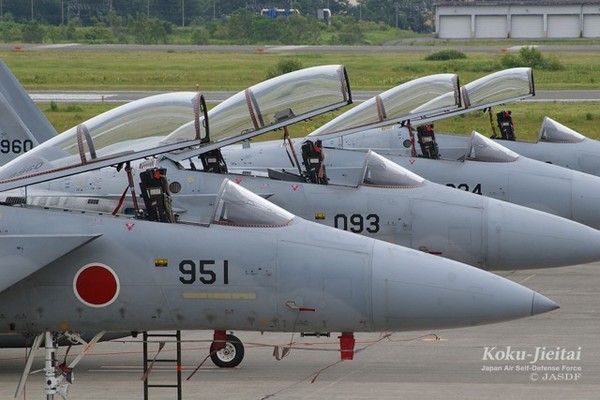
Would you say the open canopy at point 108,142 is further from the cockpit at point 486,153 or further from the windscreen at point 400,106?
the cockpit at point 486,153

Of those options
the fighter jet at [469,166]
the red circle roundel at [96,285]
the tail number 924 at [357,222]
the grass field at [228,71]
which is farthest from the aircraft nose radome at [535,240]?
the grass field at [228,71]

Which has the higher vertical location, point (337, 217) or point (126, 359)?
point (337, 217)

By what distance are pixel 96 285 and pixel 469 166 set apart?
9.72 meters

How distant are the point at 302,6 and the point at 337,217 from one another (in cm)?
13062

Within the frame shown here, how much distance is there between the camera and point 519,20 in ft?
363

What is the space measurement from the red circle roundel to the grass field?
112ft

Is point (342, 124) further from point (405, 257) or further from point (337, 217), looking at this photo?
point (405, 257)

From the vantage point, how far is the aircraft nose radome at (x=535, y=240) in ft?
55.6

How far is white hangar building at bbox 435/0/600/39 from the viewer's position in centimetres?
10894

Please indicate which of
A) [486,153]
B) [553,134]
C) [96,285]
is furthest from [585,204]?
[96,285]

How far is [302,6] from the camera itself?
5758 inches

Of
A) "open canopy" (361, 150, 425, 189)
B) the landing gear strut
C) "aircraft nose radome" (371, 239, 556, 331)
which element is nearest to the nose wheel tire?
the landing gear strut

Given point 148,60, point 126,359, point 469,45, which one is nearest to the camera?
point 126,359

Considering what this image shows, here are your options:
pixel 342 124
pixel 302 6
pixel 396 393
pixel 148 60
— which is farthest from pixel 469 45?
pixel 396 393
